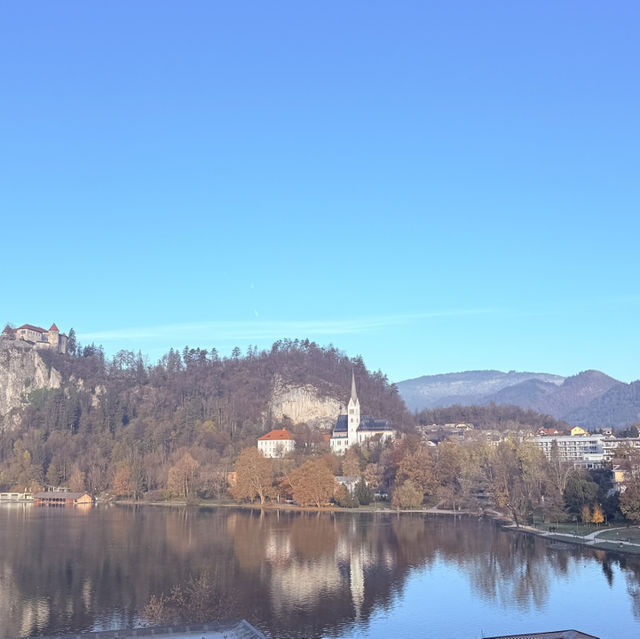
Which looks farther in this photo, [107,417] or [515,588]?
[107,417]

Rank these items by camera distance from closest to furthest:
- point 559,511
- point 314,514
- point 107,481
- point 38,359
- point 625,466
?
point 559,511 → point 625,466 → point 314,514 → point 107,481 → point 38,359

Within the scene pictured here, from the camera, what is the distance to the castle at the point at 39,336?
166 metres

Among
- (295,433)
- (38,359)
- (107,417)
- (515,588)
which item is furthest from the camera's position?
(38,359)

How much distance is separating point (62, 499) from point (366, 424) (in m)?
49.6

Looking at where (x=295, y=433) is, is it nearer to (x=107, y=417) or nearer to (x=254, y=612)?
(x=107, y=417)

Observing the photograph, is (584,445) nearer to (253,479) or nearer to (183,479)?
(253,479)

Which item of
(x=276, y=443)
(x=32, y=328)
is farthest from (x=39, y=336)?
(x=276, y=443)

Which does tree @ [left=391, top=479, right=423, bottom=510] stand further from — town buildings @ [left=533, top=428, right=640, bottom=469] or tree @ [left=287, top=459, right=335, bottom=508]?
town buildings @ [left=533, top=428, right=640, bottom=469]

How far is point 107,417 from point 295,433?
3684cm

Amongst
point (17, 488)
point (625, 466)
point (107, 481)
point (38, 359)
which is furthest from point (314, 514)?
point (38, 359)

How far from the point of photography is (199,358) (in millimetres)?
164750

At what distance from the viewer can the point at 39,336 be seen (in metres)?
170

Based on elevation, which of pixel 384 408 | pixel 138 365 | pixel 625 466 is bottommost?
pixel 625 466

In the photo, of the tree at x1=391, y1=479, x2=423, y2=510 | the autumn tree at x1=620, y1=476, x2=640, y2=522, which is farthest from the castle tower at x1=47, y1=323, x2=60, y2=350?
the autumn tree at x1=620, y1=476, x2=640, y2=522
